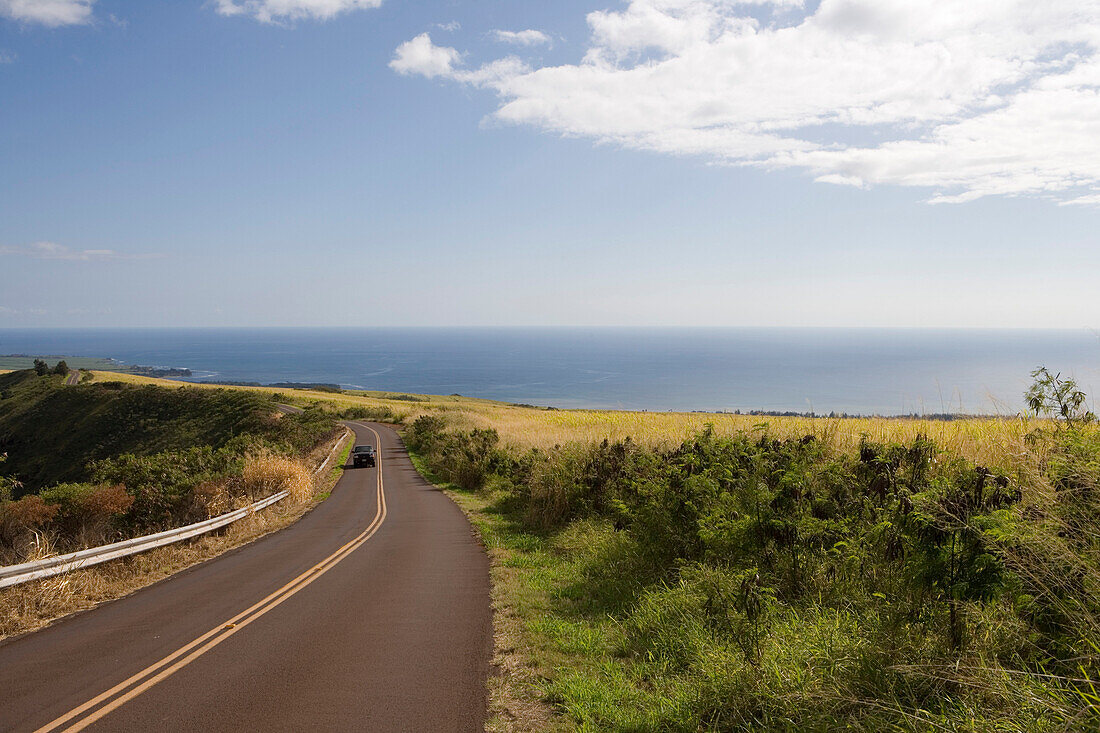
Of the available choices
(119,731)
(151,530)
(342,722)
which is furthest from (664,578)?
(151,530)

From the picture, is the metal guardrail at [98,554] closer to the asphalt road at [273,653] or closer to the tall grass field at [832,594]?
the asphalt road at [273,653]

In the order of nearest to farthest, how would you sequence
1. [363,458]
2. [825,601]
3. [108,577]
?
[825,601] < [108,577] < [363,458]

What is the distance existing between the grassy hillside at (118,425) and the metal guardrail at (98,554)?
2843 centimetres

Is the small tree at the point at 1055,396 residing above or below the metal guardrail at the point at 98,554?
above

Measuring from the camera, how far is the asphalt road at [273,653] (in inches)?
222

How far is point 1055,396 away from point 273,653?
1051cm

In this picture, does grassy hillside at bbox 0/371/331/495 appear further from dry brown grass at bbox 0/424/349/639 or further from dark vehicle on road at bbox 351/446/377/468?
dry brown grass at bbox 0/424/349/639

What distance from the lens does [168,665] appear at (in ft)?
22.4

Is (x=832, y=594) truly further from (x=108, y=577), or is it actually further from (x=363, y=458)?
(x=363, y=458)

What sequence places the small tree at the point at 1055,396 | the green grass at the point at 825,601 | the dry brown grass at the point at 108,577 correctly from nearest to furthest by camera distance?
1. the green grass at the point at 825,601
2. the small tree at the point at 1055,396
3. the dry brown grass at the point at 108,577

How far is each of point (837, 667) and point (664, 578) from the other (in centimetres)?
462

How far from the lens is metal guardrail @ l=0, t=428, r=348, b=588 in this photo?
872 cm

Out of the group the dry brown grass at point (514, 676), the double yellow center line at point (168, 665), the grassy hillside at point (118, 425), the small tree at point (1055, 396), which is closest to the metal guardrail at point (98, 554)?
the double yellow center line at point (168, 665)

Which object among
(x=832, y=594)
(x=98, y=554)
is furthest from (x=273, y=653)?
(x=832, y=594)
